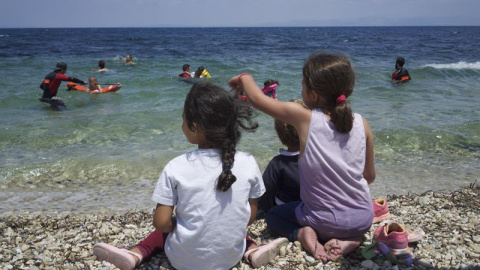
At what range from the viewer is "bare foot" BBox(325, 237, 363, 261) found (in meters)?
2.89

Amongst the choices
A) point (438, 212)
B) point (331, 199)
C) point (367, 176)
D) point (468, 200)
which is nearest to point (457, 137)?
point (468, 200)

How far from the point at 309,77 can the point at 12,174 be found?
4.46 m

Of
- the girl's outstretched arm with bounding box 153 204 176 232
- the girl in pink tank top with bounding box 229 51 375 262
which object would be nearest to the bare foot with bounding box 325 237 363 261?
the girl in pink tank top with bounding box 229 51 375 262

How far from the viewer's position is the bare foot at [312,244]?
2914 millimetres

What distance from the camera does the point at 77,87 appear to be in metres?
11.7

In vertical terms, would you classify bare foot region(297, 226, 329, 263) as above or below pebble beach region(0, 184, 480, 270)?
above

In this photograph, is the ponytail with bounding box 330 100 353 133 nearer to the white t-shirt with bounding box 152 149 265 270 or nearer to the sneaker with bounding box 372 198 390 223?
the white t-shirt with bounding box 152 149 265 270

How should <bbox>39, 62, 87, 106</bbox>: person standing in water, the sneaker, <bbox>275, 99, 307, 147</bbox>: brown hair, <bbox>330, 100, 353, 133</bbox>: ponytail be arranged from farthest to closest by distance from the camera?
<bbox>39, 62, 87, 106</bbox>: person standing in water, the sneaker, <bbox>275, 99, 307, 147</bbox>: brown hair, <bbox>330, 100, 353, 133</bbox>: ponytail

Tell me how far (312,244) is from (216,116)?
47.1 inches

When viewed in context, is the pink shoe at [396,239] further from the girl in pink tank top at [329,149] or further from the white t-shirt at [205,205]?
the white t-shirt at [205,205]

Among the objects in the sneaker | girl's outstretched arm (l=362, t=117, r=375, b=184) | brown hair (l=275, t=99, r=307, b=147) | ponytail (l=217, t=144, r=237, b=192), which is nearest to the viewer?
ponytail (l=217, t=144, r=237, b=192)

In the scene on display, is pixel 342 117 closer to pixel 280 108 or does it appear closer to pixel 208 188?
pixel 280 108

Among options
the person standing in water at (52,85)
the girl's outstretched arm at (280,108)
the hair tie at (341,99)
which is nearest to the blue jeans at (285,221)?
the girl's outstretched arm at (280,108)

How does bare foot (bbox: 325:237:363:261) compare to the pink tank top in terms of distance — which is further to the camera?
bare foot (bbox: 325:237:363:261)
